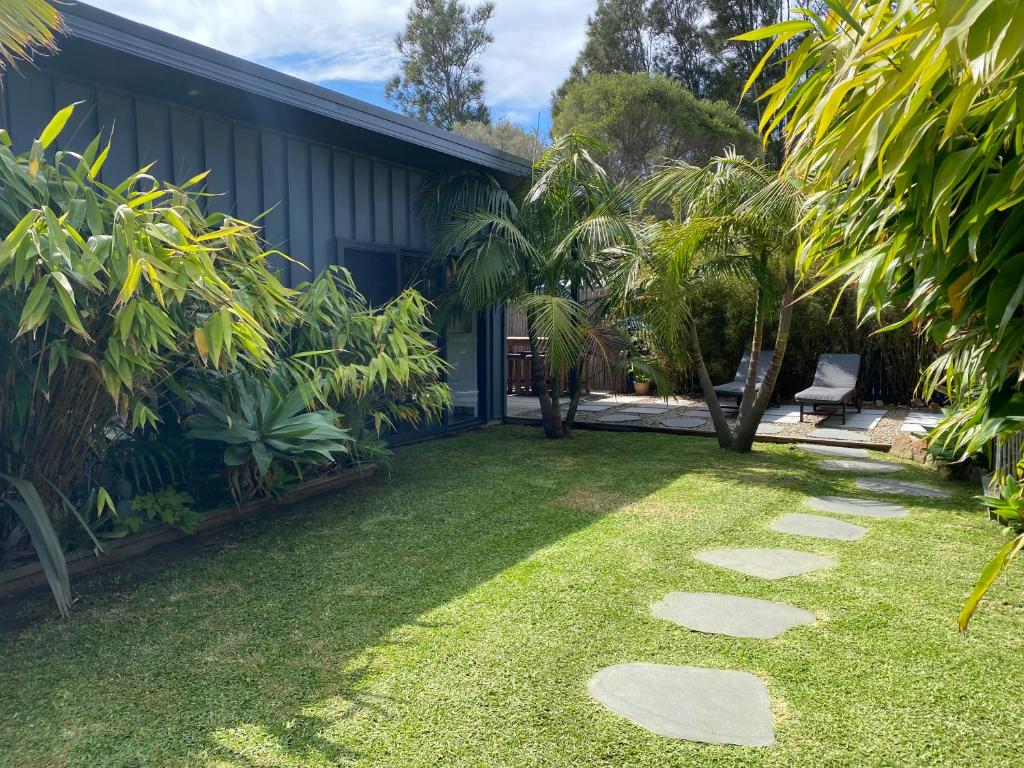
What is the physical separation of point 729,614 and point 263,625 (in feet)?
5.70

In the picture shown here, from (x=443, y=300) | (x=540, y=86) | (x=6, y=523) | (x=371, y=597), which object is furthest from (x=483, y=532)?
(x=540, y=86)

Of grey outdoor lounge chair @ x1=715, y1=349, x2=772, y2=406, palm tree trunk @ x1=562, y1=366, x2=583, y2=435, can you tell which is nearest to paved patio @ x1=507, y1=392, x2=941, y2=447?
grey outdoor lounge chair @ x1=715, y1=349, x2=772, y2=406

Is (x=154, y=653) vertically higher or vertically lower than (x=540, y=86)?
lower

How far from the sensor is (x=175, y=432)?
3668 mm

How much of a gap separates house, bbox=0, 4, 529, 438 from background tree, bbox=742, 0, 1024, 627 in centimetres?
297

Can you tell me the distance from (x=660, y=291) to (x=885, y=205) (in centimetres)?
397

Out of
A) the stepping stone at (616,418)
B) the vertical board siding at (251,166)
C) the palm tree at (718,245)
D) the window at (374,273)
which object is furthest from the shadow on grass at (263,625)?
the stepping stone at (616,418)

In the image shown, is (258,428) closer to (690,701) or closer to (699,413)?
(690,701)

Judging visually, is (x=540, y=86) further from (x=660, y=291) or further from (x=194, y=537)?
(x=194, y=537)

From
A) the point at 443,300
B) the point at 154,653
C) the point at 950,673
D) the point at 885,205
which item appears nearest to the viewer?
the point at 885,205

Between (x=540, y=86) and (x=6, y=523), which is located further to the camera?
(x=540, y=86)

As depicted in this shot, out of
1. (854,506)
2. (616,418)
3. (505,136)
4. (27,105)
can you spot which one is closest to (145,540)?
(27,105)

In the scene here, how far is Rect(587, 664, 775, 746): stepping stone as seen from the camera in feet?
6.26

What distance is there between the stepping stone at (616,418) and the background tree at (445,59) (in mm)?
16833
